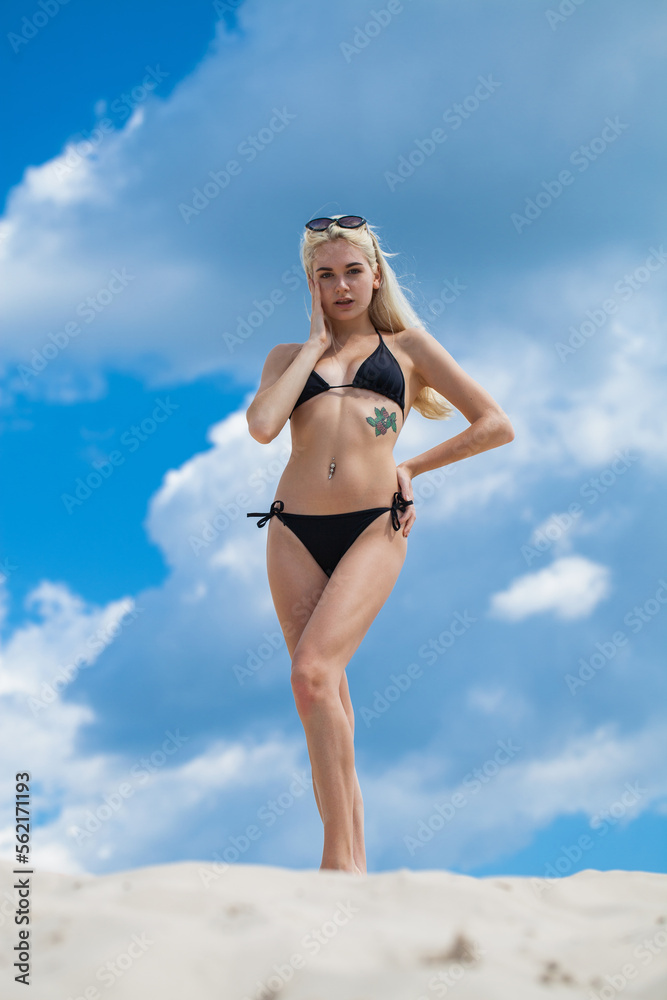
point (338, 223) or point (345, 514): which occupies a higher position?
point (338, 223)

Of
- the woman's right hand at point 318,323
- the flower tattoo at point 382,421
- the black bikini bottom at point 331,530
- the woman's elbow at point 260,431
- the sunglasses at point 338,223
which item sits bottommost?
the black bikini bottom at point 331,530

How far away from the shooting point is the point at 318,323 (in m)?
5.76

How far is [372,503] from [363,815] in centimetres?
182

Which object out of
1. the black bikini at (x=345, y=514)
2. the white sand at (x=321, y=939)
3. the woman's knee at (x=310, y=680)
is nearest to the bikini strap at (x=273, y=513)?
the black bikini at (x=345, y=514)

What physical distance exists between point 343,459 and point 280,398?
0.53 meters

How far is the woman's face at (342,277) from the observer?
5.78m

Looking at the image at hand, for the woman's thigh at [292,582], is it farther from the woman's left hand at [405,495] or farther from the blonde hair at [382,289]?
the blonde hair at [382,289]

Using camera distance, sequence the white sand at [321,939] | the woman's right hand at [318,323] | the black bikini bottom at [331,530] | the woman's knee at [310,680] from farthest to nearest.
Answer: the woman's right hand at [318,323] < the black bikini bottom at [331,530] < the woman's knee at [310,680] < the white sand at [321,939]

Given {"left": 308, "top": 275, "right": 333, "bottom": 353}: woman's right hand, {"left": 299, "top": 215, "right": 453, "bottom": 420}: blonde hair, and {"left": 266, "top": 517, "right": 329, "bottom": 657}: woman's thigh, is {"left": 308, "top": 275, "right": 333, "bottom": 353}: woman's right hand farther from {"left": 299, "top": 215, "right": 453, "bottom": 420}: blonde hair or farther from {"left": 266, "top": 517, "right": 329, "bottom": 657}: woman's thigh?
{"left": 266, "top": 517, "right": 329, "bottom": 657}: woman's thigh

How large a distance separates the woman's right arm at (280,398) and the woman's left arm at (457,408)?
2.41ft

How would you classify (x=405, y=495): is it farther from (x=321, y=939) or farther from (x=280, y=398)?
(x=321, y=939)

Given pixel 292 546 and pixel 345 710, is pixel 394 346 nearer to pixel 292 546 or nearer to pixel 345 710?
pixel 292 546

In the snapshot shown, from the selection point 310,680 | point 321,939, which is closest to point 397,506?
point 310,680

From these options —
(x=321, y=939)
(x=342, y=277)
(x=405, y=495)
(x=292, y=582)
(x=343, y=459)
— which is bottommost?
(x=321, y=939)
